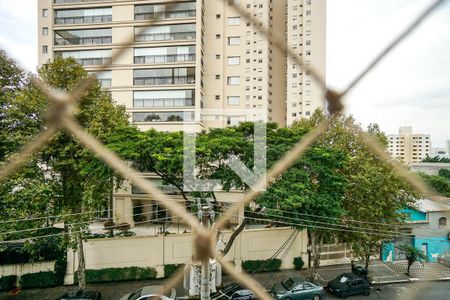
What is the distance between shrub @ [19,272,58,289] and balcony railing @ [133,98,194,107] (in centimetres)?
862

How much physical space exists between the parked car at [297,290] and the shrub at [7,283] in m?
6.28

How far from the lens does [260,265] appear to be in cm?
966

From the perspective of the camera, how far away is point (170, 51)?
15.0 metres

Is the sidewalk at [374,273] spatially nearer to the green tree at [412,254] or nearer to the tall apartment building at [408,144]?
the green tree at [412,254]

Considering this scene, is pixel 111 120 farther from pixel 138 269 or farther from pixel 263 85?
pixel 263 85

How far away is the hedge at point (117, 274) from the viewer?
28.2 ft

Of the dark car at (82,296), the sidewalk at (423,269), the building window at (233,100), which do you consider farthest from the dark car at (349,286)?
the building window at (233,100)

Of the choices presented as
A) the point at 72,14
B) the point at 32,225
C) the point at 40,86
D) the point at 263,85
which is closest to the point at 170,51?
the point at 72,14

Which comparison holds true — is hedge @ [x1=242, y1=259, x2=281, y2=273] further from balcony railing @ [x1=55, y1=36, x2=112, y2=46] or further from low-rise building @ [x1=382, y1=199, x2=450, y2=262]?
balcony railing @ [x1=55, y1=36, x2=112, y2=46]

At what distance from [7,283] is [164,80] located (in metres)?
9.90

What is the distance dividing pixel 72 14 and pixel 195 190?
11.8m

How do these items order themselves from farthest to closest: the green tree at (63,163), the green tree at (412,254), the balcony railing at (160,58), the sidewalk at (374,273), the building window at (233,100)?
the building window at (233,100) → the balcony railing at (160,58) → the sidewalk at (374,273) → the green tree at (412,254) → the green tree at (63,163)

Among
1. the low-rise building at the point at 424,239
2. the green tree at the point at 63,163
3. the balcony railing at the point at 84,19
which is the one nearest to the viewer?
the green tree at the point at 63,163

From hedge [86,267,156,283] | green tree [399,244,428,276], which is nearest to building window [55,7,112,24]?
hedge [86,267,156,283]
